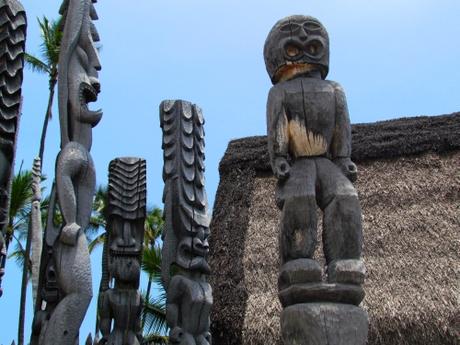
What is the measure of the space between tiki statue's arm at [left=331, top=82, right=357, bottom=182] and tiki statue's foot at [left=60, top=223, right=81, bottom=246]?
5.31ft

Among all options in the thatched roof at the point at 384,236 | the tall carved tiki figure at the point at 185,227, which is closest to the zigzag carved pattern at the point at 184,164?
the tall carved tiki figure at the point at 185,227

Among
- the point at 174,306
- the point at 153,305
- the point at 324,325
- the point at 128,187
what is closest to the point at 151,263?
the point at 153,305

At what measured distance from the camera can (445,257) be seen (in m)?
8.62

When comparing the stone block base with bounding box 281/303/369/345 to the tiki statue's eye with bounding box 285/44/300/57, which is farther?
the tiki statue's eye with bounding box 285/44/300/57

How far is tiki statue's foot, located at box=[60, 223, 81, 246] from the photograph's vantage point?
14.8 ft

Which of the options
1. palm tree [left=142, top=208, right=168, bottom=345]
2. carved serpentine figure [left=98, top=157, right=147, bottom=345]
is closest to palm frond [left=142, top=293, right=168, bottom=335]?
palm tree [left=142, top=208, right=168, bottom=345]

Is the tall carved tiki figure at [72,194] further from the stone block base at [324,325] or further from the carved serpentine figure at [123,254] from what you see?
the stone block base at [324,325]

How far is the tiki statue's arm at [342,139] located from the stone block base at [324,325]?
850 mm

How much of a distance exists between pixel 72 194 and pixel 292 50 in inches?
64.2

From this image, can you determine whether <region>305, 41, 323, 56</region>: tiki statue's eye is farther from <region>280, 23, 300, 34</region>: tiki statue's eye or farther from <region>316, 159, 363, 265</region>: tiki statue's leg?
<region>316, 159, 363, 265</region>: tiki statue's leg

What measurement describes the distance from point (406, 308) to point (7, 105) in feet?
16.8

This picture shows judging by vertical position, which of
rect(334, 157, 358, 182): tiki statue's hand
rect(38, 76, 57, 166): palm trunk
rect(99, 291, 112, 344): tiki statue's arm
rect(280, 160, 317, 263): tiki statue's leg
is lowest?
rect(99, 291, 112, 344): tiki statue's arm

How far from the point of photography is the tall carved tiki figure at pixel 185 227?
480 centimetres

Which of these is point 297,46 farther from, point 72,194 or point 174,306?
point 174,306
